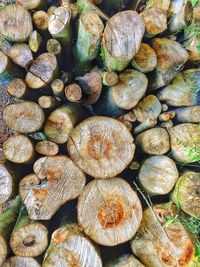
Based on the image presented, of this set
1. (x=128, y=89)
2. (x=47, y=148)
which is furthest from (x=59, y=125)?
(x=128, y=89)

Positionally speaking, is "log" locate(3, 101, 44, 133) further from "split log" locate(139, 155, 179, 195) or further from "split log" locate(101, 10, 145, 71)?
"split log" locate(139, 155, 179, 195)

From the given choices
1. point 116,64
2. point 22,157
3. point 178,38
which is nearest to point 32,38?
point 116,64

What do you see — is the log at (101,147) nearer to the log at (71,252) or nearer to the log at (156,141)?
the log at (156,141)

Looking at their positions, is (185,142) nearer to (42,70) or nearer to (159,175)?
(159,175)

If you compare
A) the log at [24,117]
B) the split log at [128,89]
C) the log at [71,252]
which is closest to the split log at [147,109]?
the split log at [128,89]

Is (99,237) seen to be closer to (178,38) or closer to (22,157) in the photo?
(22,157)

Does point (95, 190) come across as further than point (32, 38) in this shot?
No
